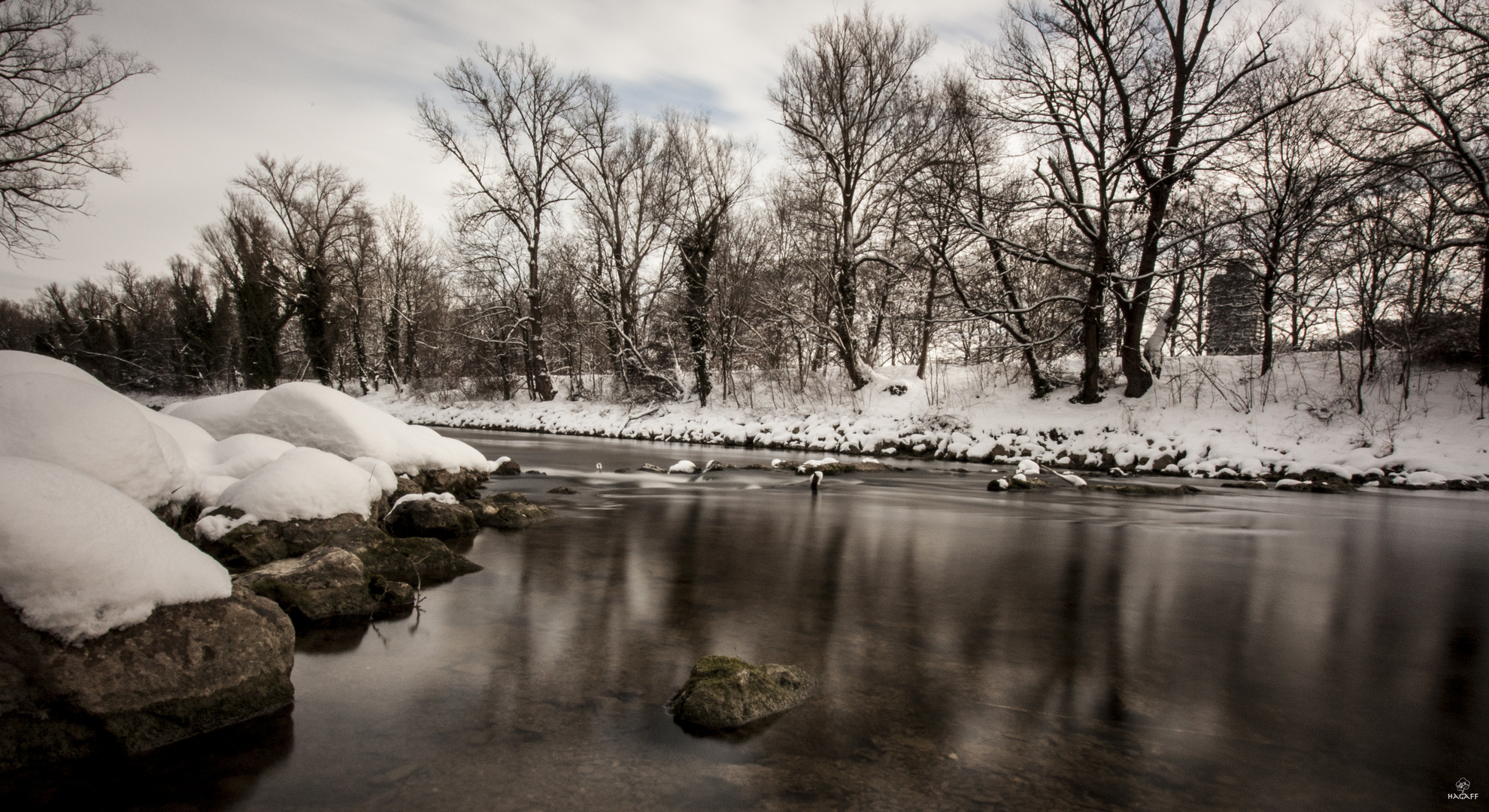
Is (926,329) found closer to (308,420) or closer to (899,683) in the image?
(308,420)

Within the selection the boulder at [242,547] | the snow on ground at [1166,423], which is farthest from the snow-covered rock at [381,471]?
the snow on ground at [1166,423]

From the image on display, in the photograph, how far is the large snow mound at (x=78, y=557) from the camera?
2689mm

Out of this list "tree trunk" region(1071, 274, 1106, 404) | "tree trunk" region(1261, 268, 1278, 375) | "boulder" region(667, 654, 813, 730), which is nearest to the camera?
"boulder" region(667, 654, 813, 730)

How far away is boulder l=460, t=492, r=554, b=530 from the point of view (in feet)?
27.0

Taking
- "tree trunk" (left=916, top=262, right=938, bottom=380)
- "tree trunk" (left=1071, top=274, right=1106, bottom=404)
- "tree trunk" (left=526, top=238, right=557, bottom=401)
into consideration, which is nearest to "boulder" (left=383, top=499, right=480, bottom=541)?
"tree trunk" (left=1071, top=274, right=1106, bottom=404)

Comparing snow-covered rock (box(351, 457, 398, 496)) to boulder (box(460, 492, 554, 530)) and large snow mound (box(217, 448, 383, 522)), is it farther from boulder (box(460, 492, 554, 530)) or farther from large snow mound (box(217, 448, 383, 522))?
large snow mound (box(217, 448, 383, 522))

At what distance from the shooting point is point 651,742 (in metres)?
3.10

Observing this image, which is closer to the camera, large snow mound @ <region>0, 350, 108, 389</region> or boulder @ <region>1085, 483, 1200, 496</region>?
large snow mound @ <region>0, 350, 108, 389</region>

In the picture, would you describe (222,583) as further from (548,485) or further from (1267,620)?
(548,485)

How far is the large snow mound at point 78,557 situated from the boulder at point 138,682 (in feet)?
0.21

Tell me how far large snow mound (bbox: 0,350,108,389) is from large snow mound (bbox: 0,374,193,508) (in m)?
0.57

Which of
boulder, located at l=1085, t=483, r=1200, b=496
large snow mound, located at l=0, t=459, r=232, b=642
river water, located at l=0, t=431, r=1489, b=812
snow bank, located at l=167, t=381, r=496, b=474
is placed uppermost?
snow bank, located at l=167, t=381, r=496, b=474

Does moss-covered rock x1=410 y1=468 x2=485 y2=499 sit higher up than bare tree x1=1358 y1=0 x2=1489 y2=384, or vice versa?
bare tree x1=1358 y1=0 x2=1489 y2=384

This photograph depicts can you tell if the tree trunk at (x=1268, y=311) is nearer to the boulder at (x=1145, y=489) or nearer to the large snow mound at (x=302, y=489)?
the boulder at (x=1145, y=489)
